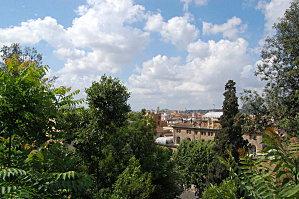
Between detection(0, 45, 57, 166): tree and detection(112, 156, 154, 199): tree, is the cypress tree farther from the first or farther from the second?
detection(0, 45, 57, 166): tree

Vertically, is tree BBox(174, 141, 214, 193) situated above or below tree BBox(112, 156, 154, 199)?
below

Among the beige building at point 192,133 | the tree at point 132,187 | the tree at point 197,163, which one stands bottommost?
the tree at point 197,163

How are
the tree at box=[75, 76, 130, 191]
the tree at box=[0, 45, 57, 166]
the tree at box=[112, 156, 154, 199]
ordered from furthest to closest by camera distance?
the tree at box=[75, 76, 130, 191], the tree at box=[112, 156, 154, 199], the tree at box=[0, 45, 57, 166]

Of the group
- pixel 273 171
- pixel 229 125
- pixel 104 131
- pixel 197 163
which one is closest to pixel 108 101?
pixel 104 131

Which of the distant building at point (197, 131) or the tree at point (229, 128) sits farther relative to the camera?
the distant building at point (197, 131)

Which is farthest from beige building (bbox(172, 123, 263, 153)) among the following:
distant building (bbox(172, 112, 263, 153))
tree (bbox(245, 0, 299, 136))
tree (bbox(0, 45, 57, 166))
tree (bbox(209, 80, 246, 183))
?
tree (bbox(0, 45, 57, 166))

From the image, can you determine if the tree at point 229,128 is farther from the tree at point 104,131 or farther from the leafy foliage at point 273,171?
the leafy foliage at point 273,171

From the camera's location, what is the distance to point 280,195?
2.58 metres

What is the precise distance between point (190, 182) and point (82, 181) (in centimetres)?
4790

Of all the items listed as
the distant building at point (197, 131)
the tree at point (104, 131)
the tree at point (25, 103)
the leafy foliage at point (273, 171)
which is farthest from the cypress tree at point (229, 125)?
the distant building at point (197, 131)

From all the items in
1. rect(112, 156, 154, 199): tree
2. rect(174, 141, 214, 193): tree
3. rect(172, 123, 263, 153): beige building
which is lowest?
rect(174, 141, 214, 193): tree

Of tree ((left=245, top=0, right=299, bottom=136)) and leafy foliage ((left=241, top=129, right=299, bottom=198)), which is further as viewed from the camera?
tree ((left=245, top=0, right=299, bottom=136))

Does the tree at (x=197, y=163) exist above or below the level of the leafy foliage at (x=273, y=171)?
below

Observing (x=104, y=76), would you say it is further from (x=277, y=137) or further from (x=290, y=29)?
(x=277, y=137)
